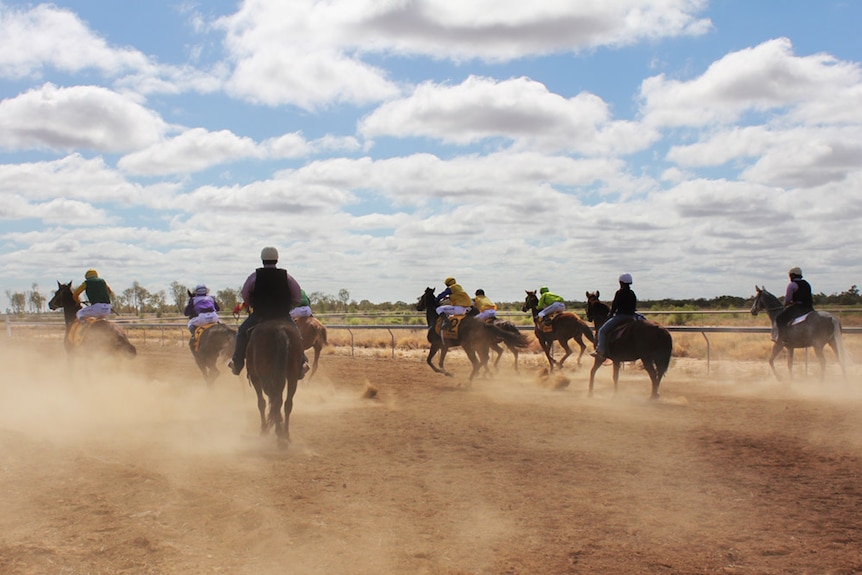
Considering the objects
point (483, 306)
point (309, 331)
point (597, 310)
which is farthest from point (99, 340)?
point (597, 310)

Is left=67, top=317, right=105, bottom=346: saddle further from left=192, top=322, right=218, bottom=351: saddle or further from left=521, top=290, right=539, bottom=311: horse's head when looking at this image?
left=521, top=290, right=539, bottom=311: horse's head

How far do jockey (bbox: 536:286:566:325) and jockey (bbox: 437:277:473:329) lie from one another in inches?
86.5

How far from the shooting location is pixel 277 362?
33.6 feet

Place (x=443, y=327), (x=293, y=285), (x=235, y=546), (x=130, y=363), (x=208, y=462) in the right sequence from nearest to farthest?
(x=235, y=546)
(x=208, y=462)
(x=293, y=285)
(x=443, y=327)
(x=130, y=363)

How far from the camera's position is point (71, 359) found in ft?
53.8

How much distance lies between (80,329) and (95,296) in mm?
779

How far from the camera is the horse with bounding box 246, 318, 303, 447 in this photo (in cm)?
1025

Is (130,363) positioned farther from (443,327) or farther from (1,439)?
(1,439)

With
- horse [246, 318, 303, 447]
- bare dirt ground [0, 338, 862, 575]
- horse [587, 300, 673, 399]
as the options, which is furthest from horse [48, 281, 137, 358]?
horse [587, 300, 673, 399]

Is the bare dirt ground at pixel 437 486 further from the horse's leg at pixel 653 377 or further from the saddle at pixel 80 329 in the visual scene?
the saddle at pixel 80 329

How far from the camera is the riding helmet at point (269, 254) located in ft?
35.4

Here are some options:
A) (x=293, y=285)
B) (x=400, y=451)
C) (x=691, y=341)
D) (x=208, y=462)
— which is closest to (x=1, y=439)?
(x=208, y=462)

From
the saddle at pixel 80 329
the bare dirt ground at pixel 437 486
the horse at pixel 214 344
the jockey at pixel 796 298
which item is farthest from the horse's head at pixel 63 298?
the jockey at pixel 796 298

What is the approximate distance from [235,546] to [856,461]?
726 centimetres
